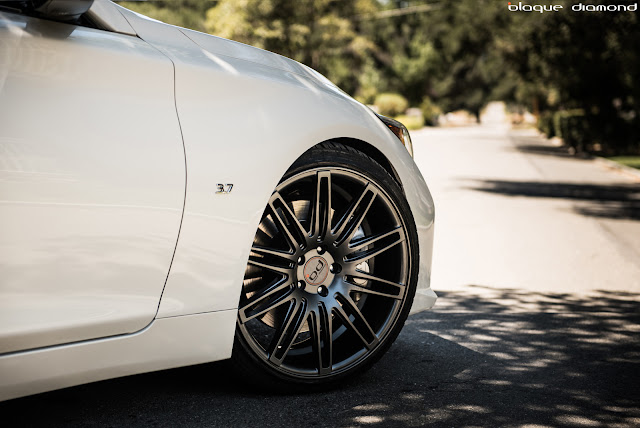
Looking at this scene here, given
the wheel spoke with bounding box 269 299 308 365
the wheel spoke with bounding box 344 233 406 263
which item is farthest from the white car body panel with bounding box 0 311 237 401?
the wheel spoke with bounding box 344 233 406 263

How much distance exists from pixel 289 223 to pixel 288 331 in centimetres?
43

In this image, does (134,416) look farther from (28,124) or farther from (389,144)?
(389,144)

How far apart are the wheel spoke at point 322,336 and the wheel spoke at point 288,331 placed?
0.05 m

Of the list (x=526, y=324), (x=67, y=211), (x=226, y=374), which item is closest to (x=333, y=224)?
(x=226, y=374)

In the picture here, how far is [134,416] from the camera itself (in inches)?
114

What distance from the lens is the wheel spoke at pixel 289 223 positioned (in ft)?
9.78

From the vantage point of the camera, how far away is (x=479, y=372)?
3650 mm

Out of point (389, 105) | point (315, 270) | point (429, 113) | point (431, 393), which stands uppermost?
point (429, 113)

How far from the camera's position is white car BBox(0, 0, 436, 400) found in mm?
2254

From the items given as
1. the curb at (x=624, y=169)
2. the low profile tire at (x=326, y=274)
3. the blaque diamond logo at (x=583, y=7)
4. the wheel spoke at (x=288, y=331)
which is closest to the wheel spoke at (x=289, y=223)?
the low profile tire at (x=326, y=274)

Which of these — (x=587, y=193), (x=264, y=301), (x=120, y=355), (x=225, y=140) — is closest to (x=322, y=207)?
(x=264, y=301)

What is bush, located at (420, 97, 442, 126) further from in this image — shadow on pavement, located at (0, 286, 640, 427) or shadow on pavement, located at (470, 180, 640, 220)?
shadow on pavement, located at (0, 286, 640, 427)

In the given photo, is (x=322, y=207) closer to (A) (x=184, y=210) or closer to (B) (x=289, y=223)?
(B) (x=289, y=223)

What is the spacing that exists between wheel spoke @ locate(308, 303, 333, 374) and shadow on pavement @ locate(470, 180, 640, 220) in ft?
28.0
